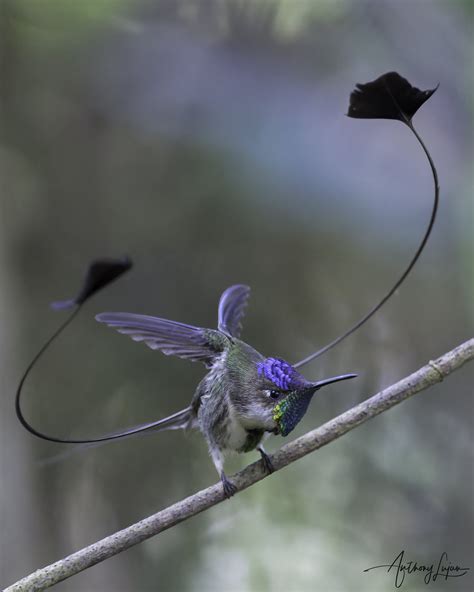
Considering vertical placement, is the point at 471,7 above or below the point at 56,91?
above

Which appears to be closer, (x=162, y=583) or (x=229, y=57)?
(x=162, y=583)

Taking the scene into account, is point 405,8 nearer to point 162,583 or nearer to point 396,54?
point 396,54

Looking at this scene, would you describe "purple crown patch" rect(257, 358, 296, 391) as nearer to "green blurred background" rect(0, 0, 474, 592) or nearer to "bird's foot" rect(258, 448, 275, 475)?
"bird's foot" rect(258, 448, 275, 475)

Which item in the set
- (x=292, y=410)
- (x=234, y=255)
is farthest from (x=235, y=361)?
(x=234, y=255)

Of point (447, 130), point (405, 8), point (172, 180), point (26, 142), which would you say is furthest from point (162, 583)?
point (405, 8)

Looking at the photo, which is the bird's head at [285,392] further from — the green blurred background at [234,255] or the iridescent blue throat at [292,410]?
the green blurred background at [234,255]

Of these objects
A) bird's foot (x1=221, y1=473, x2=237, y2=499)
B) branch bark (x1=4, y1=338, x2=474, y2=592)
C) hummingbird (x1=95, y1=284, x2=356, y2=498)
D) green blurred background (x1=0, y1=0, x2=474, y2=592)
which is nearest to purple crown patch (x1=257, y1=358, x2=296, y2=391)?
hummingbird (x1=95, y1=284, x2=356, y2=498)

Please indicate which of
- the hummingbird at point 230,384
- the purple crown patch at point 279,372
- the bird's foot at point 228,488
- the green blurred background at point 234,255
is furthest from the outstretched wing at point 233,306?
the green blurred background at point 234,255

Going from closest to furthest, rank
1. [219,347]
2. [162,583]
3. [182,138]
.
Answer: [219,347] < [162,583] < [182,138]
